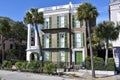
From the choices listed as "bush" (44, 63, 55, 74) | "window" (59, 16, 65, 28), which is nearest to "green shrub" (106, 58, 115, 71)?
"bush" (44, 63, 55, 74)

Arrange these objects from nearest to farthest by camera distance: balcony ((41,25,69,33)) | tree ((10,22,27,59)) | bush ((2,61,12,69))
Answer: bush ((2,61,12,69))
balcony ((41,25,69,33))
tree ((10,22,27,59))

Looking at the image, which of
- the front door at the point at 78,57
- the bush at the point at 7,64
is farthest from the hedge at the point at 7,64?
the front door at the point at 78,57

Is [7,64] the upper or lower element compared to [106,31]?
lower

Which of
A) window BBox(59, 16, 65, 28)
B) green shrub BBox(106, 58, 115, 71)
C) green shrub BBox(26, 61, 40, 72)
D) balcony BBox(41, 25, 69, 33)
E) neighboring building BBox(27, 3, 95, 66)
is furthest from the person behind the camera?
window BBox(59, 16, 65, 28)

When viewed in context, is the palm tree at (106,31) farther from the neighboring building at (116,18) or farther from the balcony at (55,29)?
the balcony at (55,29)

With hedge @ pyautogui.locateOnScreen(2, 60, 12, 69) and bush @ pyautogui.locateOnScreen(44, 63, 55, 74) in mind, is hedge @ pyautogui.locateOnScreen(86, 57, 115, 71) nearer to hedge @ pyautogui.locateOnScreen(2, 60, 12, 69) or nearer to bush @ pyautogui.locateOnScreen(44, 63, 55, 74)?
bush @ pyautogui.locateOnScreen(44, 63, 55, 74)

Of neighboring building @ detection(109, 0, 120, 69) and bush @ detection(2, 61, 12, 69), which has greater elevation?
neighboring building @ detection(109, 0, 120, 69)

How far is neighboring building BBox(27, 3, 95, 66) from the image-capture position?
4244 cm

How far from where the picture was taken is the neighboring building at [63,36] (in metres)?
42.4

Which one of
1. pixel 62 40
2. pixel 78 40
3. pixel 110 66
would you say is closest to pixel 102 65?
pixel 110 66

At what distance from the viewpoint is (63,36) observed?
144ft

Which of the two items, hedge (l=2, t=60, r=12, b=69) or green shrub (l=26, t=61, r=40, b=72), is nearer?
green shrub (l=26, t=61, r=40, b=72)

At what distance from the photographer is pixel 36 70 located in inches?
1452

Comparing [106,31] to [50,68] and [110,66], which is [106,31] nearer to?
[110,66]
